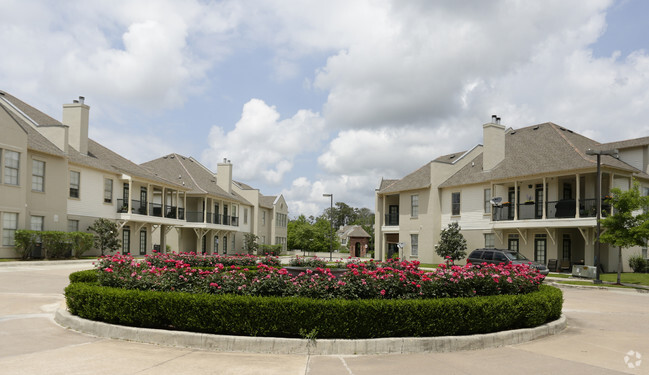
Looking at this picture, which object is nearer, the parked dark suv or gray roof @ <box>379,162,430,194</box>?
the parked dark suv

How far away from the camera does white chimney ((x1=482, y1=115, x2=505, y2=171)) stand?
35.7m

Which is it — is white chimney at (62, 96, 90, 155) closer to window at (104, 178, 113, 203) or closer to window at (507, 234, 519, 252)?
window at (104, 178, 113, 203)

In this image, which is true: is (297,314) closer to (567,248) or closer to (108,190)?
(567,248)

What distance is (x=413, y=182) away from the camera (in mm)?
41094

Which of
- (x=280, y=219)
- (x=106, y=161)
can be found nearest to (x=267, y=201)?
(x=280, y=219)

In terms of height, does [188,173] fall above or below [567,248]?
above

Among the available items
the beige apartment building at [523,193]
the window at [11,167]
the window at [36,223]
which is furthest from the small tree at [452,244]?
the window at [11,167]

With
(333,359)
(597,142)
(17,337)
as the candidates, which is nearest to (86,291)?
(17,337)

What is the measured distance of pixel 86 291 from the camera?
980 cm

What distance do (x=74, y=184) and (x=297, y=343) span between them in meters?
27.2

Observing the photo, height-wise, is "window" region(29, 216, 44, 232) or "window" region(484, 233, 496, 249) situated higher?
"window" region(29, 216, 44, 232)

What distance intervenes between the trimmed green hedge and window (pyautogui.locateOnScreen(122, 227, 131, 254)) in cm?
2759

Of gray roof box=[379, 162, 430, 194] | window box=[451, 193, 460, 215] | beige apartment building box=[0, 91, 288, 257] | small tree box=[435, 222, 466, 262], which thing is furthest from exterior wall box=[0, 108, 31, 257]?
window box=[451, 193, 460, 215]

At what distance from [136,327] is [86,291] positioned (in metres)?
1.45
